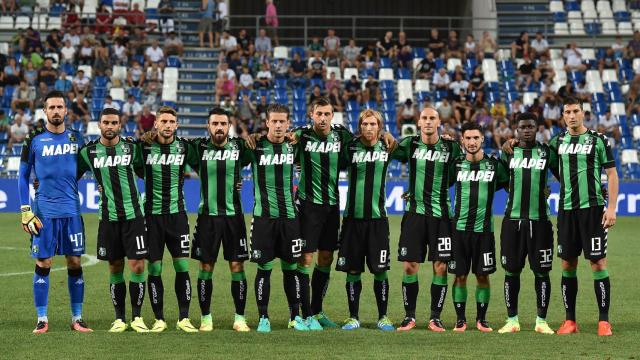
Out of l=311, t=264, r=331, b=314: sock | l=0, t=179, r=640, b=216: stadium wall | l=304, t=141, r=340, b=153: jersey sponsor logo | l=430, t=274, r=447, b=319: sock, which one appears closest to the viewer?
l=430, t=274, r=447, b=319: sock

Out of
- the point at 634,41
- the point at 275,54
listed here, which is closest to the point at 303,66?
the point at 275,54

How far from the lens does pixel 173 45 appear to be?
3269 centimetres

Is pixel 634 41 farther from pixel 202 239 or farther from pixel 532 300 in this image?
pixel 202 239

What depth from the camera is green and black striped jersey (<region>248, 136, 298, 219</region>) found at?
11.1 m

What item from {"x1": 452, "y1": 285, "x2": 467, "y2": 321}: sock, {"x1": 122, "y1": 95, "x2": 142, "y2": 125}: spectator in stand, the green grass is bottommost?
the green grass

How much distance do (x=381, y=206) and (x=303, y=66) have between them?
20.8 m

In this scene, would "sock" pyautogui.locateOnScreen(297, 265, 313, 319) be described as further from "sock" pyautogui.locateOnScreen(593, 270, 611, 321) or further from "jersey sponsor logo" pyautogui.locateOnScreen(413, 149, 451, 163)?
A: "sock" pyautogui.locateOnScreen(593, 270, 611, 321)

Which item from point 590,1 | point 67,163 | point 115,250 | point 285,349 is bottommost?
point 285,349

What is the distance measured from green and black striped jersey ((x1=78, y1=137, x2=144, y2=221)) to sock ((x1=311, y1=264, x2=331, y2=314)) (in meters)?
1.85

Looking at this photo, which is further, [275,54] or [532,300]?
[275,54]

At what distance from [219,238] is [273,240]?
51 centimetres

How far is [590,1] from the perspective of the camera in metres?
36.4

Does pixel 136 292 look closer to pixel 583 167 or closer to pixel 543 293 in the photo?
pixel 543 293

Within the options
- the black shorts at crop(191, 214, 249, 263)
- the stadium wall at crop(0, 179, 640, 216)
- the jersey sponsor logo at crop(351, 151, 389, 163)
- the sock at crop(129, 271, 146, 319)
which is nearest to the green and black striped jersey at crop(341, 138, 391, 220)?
the jersey sponsor logo at crop(351, 151, 389, 163)
